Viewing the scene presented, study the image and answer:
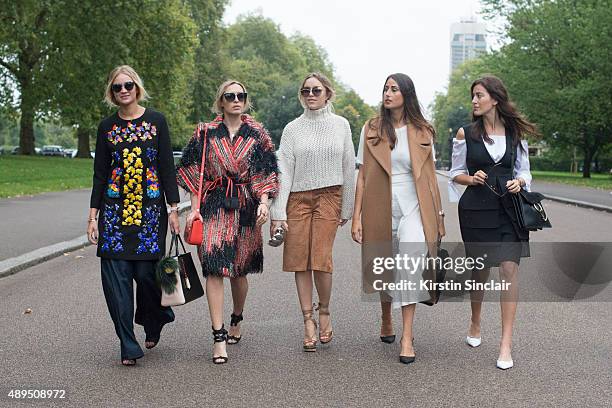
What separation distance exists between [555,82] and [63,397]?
42.2 m

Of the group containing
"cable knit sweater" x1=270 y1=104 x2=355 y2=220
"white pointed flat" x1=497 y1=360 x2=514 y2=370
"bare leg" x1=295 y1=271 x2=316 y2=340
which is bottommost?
"white pointed flat" x1=497 y1=360 x2=514 y2=370

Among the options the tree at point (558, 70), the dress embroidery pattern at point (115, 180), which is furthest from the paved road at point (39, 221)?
the tree at point (558, 70)

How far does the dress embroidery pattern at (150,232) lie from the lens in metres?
5.48

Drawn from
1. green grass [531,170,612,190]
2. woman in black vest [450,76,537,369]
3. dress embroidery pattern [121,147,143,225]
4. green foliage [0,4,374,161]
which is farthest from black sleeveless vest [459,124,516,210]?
green grass [531,170,612,190]

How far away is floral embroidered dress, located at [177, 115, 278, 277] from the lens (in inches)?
225

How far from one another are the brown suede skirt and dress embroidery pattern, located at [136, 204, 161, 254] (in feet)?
3.11

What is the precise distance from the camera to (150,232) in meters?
5.51

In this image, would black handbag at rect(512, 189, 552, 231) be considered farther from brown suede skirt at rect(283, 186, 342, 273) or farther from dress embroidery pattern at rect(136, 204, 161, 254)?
dress embroidery pattern at rect(136, 204, 161, 254)

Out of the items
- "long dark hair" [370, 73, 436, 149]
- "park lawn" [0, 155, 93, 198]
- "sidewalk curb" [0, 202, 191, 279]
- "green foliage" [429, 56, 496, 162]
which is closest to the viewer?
"long dark hair" [370, 73, 436, 149]

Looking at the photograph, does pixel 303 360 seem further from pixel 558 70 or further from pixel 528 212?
pixel 558 70

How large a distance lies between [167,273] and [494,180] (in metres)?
2.17

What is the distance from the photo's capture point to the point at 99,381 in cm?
500

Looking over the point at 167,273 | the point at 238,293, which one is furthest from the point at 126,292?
the point at 238,293

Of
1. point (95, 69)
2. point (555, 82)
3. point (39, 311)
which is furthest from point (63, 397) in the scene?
point (555, 82)
